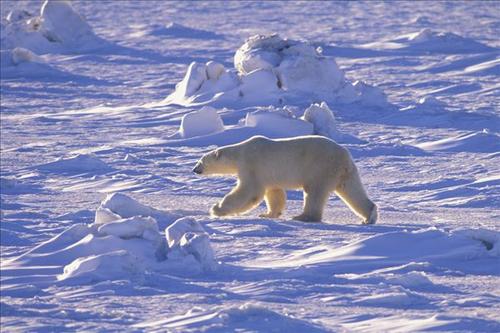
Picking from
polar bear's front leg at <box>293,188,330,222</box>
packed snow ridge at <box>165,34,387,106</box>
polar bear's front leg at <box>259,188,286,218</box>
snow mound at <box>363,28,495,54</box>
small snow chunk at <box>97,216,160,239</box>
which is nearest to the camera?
small snow chunk at <box>97,216,160,239</box>

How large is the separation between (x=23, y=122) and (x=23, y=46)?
20.9ft

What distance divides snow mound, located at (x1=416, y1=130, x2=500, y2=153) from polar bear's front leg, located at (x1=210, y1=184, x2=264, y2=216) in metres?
4.12

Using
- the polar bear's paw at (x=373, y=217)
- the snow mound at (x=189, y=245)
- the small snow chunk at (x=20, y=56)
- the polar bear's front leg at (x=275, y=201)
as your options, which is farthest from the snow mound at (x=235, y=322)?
the small snow chunk at (x=20, y=56)

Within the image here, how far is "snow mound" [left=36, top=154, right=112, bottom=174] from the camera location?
→ 33.5 ft

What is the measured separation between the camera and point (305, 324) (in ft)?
16.0

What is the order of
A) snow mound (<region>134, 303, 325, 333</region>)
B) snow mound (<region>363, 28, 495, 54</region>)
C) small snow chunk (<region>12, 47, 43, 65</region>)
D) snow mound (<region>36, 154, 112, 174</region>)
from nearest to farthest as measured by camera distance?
1. snow mound (<region>134, 303, 325, 333</region>)
2. snow mound (<region>36, 154, 112, 174</region>)
3. small snow chunk (<region>12, 47, 43, 65</region>)
4. snow mound (<region>363, 28, 495, 54</region>)

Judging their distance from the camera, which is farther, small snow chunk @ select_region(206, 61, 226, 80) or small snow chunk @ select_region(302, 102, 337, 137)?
small snow chunk @ select_region(206, 61, 226, 80)

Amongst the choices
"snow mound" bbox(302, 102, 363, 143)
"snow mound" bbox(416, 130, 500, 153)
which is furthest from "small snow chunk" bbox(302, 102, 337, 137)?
"snow mound" bbox(416, 130, 500, 153)

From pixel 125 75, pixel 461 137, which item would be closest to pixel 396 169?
pixel 461 137

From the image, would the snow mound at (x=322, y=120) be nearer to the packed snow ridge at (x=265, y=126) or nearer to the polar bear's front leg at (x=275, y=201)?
the packed snow ridge at (x=265, y=126)

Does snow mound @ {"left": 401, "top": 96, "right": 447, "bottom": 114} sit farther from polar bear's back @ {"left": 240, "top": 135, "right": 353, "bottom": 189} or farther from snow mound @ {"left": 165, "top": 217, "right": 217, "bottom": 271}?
snow mound @ {"left": 165, "top": 217, "right": 217, "bottom": 271}

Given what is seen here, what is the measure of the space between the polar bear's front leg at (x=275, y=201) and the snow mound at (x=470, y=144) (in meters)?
3.85

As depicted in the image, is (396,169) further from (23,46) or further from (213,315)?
(23,46)

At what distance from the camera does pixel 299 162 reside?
7582 millimetres
